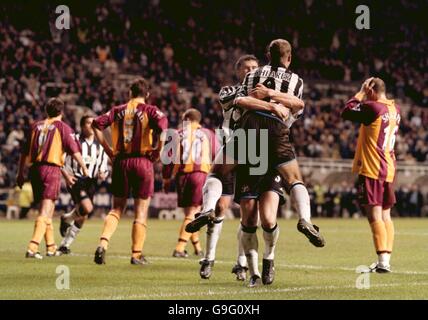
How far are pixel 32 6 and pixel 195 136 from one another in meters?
22.1

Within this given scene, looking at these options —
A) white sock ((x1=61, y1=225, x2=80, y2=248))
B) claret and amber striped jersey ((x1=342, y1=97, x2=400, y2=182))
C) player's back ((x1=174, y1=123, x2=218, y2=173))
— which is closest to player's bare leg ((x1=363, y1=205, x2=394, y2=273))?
claret and amber striped jersey ((x1=342, y1=97, x2=400, y2=182))

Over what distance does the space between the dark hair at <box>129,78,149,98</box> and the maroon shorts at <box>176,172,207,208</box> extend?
2.63m

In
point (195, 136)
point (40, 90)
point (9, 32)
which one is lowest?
point (195, 136)

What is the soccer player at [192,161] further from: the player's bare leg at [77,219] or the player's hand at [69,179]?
the player's hand at [69,179]

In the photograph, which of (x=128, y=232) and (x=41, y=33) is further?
(x=41, y=33)

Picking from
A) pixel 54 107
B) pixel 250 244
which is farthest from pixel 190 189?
pixel 250 244

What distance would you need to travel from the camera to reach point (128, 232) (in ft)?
66.1

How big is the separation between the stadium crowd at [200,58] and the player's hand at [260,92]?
20037 millimetres

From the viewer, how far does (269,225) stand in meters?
9.12

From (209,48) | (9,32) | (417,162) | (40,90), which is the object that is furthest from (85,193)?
(209,48)

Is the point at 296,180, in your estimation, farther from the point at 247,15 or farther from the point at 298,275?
the point at 247,15

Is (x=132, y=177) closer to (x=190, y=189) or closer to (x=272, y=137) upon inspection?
(x=190, y=189)

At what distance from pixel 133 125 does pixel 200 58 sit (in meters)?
26.6

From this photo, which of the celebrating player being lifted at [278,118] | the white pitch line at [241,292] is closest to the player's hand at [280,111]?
the celebrating player being lifted at [278,118]
